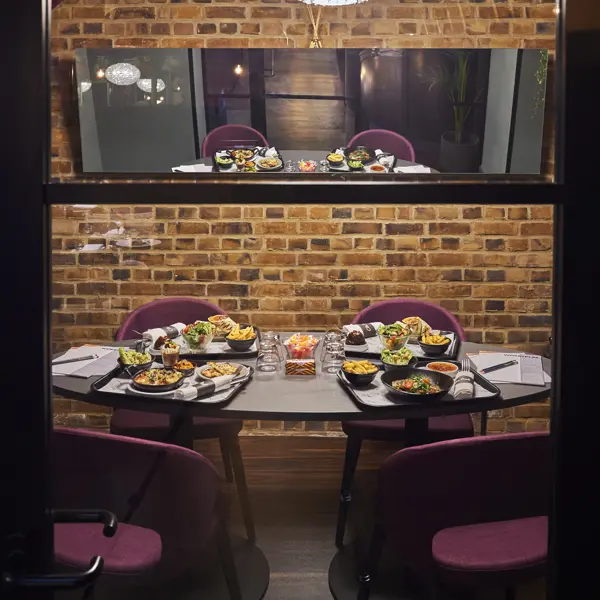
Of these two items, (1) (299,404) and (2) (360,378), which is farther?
(2) (360,378)

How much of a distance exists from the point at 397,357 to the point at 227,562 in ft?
3.03

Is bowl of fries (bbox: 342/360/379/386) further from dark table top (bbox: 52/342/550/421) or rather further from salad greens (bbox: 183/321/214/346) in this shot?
salad greens (bbox: 183/321/214/346)

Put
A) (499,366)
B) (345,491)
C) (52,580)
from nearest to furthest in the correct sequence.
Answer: (52,580) < (345,491) < (499,366)

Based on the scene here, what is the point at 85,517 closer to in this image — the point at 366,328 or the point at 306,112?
the point at 306,112

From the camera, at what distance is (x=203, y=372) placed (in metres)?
1.82

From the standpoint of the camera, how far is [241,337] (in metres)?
1.98

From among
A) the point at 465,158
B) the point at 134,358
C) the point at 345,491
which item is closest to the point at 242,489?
the point at 345,491

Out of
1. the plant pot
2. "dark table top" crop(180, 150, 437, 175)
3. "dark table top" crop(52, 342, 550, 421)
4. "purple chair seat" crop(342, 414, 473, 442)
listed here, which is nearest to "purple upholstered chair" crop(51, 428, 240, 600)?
"dark table top" crop(52, 342, 550, 421)

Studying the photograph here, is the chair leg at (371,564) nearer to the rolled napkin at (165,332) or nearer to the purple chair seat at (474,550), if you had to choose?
the purple chair seat at (474,550)

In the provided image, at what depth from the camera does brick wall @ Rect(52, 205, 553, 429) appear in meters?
0.78
